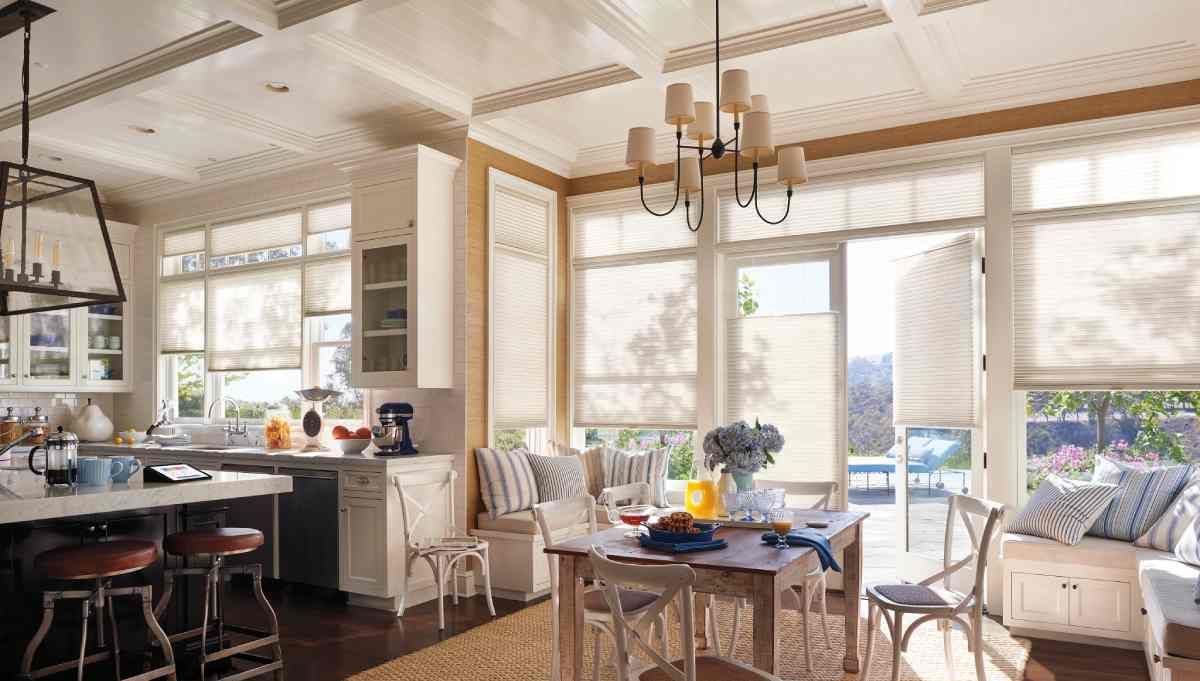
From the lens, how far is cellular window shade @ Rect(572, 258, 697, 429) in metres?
6.18

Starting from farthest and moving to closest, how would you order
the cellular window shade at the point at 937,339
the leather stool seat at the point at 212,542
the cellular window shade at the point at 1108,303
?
1. the cellular window shade at the point at 937,339
2. the cellular window shade at the point at 1108,303
3. the leather stool seat at the point at 212,542

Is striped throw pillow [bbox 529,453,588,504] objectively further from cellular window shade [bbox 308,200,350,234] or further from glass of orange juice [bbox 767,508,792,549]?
glass of orange juice [bbox 767,508,792,549]

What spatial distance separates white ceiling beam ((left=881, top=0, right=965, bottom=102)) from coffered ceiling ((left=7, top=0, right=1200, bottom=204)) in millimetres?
12

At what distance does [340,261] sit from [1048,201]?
4608 mm

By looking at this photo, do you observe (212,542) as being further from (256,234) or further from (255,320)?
(256,234)

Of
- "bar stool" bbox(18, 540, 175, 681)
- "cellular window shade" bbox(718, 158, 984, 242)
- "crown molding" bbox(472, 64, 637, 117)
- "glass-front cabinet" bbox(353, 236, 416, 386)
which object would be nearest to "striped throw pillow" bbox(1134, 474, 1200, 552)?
"cellular window shade" bbox(718, 158, 984, 242)

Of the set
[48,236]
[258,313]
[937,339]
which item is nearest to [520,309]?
[258,313]

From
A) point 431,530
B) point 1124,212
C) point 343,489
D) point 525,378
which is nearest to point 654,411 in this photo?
point 525,378

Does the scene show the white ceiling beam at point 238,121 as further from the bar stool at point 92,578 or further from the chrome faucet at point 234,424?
the bar stool at point 92,578

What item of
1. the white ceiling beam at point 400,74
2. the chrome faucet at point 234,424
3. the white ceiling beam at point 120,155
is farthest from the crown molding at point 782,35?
the chrome faucet at point 234,424

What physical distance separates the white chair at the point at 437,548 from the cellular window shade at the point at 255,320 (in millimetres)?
1780

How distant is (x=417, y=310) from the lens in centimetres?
548

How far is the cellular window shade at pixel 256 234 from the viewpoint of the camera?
6.68 m

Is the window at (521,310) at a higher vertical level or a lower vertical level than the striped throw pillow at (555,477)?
higher
